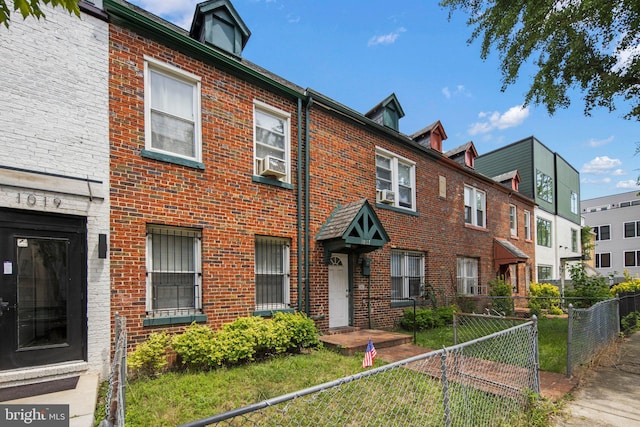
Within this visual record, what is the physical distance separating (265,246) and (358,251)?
9.58 ft

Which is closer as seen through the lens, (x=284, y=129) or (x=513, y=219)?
(x=284, y=129)

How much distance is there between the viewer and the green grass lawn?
15.0 ft

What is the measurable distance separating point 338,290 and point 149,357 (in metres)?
5.28

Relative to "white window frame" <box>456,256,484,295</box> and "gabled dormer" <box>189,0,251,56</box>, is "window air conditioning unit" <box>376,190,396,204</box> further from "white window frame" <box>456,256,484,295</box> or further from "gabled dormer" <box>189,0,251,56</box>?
"gabled dormer" <box>189,0,251,56</box>

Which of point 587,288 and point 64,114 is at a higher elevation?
point 64,114

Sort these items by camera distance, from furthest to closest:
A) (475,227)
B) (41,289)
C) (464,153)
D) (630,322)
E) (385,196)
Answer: (464,153) → (475,227) → (630,322) → (385,196) → (41,289)

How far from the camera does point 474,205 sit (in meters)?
16.4

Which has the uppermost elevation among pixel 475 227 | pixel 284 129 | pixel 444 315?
pixel 284 129

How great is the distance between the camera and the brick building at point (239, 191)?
255 inches

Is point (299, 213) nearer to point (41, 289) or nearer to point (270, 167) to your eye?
point (270, 167)

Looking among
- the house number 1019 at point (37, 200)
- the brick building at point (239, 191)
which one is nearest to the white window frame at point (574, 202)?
the brick building at point (239, 191)

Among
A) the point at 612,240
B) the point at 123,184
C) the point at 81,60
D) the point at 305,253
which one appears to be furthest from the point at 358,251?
the point at 612,240

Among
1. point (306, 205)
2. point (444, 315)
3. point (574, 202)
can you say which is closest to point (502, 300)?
point (444, 315)

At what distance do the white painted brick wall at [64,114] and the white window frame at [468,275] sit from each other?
13088mm
